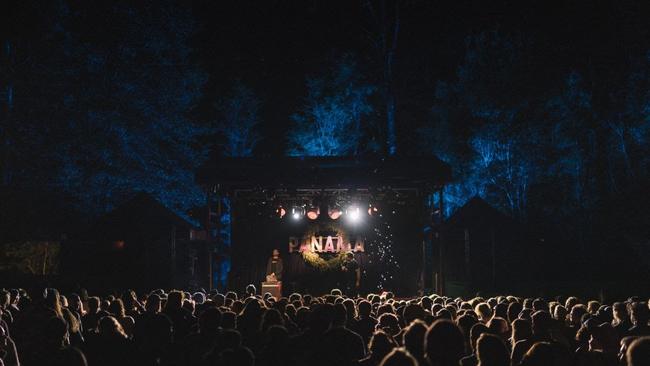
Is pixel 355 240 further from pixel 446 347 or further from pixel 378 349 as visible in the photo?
pixel 446 347

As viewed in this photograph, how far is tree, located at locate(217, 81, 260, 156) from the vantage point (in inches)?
1236

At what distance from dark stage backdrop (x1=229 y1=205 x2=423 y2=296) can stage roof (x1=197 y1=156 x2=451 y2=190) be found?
455 centimetres

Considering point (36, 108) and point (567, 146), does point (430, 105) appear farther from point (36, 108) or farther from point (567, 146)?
point (36, 108)

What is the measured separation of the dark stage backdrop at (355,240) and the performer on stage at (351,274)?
878 millimetres

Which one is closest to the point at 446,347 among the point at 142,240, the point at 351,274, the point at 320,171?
the point at 320,171

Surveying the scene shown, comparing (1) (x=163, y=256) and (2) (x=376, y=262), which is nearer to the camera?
(1) (x=163, y=256)

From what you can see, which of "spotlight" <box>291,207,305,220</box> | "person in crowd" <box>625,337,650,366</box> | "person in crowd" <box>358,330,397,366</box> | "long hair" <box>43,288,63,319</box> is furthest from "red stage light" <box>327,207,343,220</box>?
"person in crowd" <box>625,337,650,366</box>

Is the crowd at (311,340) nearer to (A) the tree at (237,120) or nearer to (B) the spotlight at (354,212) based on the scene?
(B) the spotlight at (354,212)

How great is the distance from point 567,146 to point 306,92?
15.2 meters

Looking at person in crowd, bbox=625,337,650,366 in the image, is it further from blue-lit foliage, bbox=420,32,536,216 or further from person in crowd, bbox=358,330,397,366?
blue-lit foliage, bbox=420,32,536,216

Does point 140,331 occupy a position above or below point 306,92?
below

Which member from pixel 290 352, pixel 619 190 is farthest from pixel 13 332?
pixel 619 190

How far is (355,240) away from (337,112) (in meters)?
12.3

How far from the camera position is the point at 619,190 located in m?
24.8
